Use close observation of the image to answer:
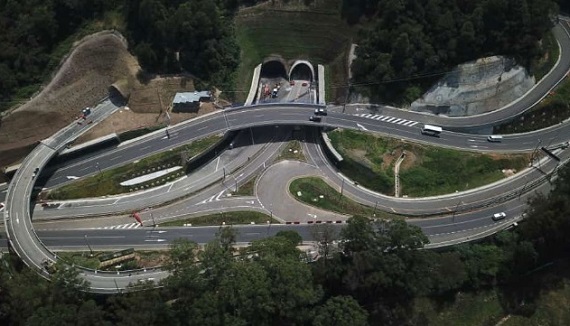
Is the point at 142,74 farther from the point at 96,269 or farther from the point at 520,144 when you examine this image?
the point at 520,144

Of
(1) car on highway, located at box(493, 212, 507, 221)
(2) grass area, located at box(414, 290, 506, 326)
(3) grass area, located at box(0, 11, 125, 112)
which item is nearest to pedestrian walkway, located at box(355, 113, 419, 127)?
(1) car on highway, located at box(493, 212, 507, 221)

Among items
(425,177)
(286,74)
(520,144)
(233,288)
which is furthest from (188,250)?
(520,144)

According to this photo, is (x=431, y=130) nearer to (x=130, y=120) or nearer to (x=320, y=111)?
(x=320, y=111)

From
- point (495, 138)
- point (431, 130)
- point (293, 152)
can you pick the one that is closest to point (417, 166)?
point (431, 130)

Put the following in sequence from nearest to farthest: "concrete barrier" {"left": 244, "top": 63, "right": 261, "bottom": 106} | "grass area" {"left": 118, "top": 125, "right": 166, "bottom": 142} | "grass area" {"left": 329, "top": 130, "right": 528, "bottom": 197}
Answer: "grass area" {"left": 329, "top": 130, "right": 528, "bottom": 197} → "grass area" {"left": 118, "top": 125, "right": 166, "bottom": 142} → "concrete barrier" {"left": 244, "top": 63, "right": 261, "bottom": 106}

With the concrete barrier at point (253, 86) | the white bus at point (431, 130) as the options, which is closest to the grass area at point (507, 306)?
the white bus at point (431, 130)

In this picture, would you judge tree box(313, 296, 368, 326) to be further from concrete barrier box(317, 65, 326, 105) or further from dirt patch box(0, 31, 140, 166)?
dirt patch box(0, 31, 140, 166)
